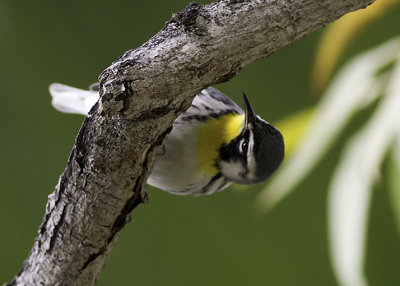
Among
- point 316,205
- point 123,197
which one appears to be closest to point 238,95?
point 316,205

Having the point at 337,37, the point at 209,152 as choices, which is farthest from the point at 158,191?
the point at 209,152

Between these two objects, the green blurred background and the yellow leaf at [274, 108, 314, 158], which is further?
the green blurred background

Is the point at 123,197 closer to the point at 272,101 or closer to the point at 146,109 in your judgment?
the point at 146,109

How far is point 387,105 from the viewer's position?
1.41 metres

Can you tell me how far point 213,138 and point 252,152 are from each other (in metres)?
0.09

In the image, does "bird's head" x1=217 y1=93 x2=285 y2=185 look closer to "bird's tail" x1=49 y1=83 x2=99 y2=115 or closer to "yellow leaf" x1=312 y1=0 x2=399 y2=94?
"bird's tail" x1=49 y1=83 x2=99 y2=115

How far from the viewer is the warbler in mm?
1002

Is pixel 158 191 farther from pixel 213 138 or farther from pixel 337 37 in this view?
pixel 213 138

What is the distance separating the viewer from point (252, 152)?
0.98 m

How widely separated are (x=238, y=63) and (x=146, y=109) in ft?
0.38

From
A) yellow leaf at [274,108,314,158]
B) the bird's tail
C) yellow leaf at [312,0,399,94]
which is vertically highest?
the bird's tail

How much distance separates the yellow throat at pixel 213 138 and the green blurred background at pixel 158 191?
951mm

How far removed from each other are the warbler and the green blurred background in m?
0.95

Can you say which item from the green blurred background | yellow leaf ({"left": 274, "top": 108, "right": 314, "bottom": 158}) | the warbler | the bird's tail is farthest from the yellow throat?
the green blurred background
